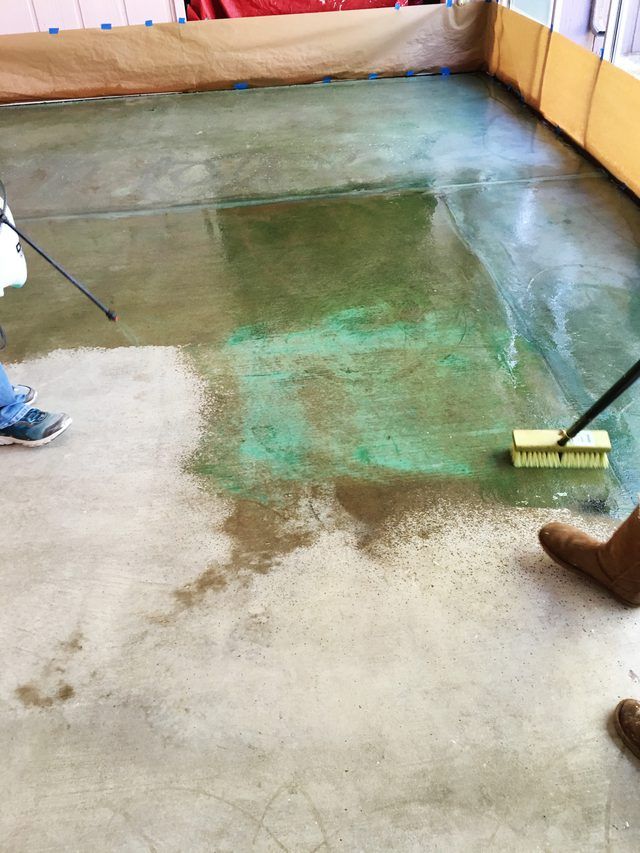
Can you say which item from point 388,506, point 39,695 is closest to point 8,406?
point 39,695

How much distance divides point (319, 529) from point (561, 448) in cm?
91

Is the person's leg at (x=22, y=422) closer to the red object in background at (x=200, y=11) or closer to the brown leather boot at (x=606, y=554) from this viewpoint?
the brown leather boot at (x=606, y=554)

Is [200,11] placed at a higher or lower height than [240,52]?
higher

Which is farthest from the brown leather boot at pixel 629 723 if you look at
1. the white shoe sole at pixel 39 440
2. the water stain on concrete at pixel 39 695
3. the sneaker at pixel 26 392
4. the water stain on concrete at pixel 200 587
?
the sneaker at pixel 26 392

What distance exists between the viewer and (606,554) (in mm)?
1904

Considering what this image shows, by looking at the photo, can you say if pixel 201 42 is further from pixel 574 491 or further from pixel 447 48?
pixel 574 491

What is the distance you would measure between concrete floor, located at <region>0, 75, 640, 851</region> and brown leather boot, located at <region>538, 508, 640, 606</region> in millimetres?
71

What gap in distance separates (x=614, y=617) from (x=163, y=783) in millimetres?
1315

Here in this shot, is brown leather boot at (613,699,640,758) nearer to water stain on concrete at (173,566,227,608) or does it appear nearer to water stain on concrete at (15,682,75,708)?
water stain on concrete at (173,566,227,608)

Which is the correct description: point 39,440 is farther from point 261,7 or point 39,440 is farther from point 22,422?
point 261,7

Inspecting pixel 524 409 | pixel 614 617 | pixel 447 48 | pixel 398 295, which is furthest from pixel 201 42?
pixel 614 617

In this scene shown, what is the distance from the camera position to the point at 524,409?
8.79ft

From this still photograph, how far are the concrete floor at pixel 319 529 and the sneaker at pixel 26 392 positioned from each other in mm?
69

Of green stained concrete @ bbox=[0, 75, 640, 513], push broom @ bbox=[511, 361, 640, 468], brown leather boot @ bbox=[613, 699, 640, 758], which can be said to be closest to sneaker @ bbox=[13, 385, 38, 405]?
green stained concrete @ bbox=[0, 75, 640, 513]
